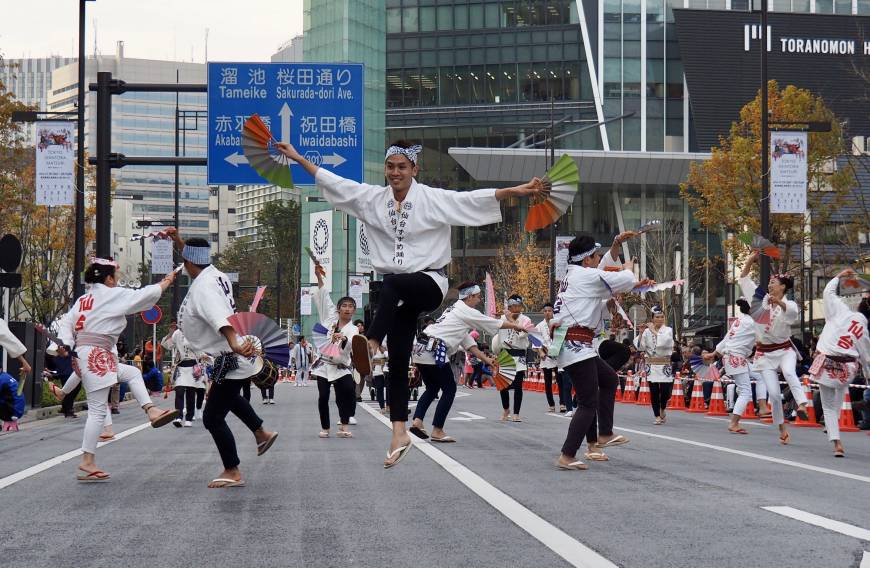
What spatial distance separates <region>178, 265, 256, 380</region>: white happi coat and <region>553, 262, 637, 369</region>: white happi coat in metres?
2.82

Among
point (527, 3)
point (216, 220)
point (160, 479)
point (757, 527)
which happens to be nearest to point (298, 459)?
point (160, 479)

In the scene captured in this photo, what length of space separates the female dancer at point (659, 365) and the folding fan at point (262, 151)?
11261 millimetres

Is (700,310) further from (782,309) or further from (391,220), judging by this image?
(391,220)

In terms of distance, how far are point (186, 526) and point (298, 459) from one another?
15.0 feet

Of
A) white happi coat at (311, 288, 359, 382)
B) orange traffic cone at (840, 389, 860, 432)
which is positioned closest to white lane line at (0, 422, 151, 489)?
white happi coat at (311, 288, 359, 382)

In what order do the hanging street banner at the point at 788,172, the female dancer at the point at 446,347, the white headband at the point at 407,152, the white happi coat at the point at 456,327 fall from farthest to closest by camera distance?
the hanging street banner at the point at 788,172 < the white happi coat at the point at 456,327 < the female dancer at the point at 446,347 < the white headband at the point at 407,152

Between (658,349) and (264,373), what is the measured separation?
12.0 m

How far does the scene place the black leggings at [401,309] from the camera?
8547 mm

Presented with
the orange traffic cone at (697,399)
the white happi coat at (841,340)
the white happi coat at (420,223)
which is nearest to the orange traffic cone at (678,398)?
the orange traffic cone at (697,399)

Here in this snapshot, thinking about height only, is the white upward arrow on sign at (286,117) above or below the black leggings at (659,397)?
above

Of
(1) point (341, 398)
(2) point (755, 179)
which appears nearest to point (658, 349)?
(1) point (341, 398)

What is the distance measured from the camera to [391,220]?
8766 mm

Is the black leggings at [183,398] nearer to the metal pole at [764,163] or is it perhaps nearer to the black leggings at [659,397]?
the black leggings at [659,397]

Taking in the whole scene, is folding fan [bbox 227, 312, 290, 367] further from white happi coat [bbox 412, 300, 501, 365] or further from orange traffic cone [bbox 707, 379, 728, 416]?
orange traffic cone [bbox 707, 379, 728, 416]
